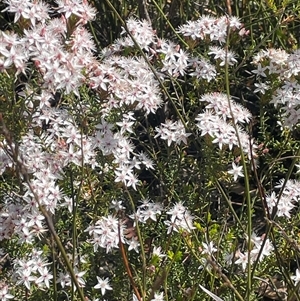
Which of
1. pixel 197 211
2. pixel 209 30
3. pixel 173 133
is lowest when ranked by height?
pixel 197 211

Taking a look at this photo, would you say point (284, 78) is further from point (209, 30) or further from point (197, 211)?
point (197, 211)

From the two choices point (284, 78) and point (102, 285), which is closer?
point (102, 285)

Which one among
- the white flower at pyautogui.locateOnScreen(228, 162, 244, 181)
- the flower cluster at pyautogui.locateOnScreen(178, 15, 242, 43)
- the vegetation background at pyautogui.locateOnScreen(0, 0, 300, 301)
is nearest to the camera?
the vegetation background at pyautogui.locateOnScreen(0, 0, 300, 301)

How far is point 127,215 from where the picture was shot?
254 cm

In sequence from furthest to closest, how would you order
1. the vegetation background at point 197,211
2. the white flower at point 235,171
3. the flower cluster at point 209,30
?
1. the flower cluster at point 209,30
2. the white flower at point 235,171
3. the vegetation background at point 197,211

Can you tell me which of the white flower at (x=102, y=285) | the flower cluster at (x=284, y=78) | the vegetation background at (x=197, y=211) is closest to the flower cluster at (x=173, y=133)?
the vegetation background at (x=197, y=211)

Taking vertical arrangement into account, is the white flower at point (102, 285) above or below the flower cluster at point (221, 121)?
below

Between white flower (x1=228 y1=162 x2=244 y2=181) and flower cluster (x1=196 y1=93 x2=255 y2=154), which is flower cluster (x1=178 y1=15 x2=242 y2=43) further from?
white flower (x1=228 y1=162 x2=244 y2=181)

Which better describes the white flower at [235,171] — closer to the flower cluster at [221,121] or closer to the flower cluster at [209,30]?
the flower cluster at [221,121]

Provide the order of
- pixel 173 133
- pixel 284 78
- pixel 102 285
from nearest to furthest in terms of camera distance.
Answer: pixel 102 285 → pixel 173 133 → pixel 284 78

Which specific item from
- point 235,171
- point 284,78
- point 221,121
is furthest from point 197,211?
point 284,78

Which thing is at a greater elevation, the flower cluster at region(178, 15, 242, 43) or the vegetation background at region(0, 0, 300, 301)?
the flower cluster at region(178, 15, 242, 43)

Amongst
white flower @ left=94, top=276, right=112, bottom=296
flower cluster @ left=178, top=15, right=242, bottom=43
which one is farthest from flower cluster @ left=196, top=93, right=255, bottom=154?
white flower @ left=94, top=276, right=112, bottom=296

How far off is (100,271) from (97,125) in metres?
0.64
